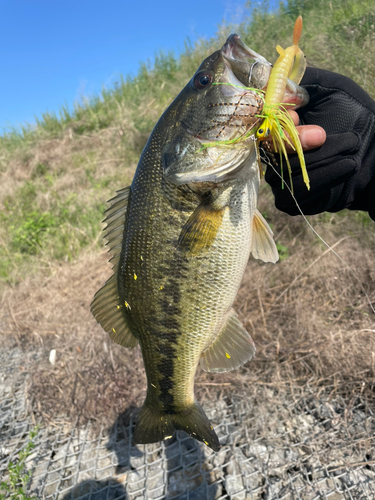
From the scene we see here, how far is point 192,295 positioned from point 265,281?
95.9 inches

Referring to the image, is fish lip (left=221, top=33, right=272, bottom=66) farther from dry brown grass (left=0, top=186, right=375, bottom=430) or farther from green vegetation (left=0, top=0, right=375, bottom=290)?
green vegetation (left=0, top=0, right=375, bottom=290)

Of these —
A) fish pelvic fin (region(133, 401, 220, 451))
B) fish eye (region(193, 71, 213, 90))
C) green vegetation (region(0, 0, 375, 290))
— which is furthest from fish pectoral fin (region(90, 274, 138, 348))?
green vegetation (region(0, 0, 375, 290))

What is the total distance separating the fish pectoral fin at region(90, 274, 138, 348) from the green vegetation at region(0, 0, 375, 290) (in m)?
4.17

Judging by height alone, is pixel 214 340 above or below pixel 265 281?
above

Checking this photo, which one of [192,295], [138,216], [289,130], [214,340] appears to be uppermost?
[289,130]

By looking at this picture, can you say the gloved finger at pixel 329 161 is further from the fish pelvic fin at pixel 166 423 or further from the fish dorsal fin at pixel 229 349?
the fish pelvic fin at pixel 166 423

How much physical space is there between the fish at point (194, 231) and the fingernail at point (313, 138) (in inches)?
7.5

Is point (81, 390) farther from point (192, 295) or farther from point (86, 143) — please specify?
point (86, 143)

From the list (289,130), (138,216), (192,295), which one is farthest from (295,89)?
(192,295)

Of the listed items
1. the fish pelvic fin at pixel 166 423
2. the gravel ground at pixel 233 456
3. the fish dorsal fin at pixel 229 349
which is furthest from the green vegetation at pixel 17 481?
the fish dorsal fin at pixel 229 349

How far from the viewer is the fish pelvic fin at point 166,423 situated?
1.96 m

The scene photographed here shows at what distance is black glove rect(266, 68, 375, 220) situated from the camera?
1.77 meters

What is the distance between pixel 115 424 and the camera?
307 cm

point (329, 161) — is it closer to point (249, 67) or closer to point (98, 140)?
point (249, 67)
